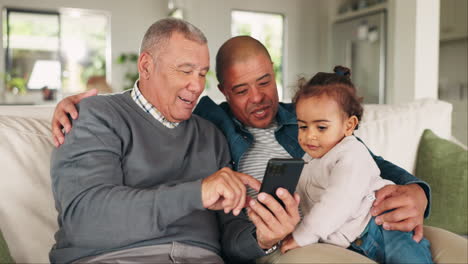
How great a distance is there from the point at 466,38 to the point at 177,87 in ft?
15.1

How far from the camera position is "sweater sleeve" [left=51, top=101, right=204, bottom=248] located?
3.40 ft

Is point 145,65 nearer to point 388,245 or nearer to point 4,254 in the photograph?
point 4,254

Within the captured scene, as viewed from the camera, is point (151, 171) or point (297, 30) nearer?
point (151, 171)

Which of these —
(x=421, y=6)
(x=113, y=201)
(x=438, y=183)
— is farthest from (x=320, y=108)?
(x=421, y=6)

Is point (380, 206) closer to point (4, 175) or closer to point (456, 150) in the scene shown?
point (456, 150)

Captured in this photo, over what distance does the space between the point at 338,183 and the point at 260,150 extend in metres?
0.54

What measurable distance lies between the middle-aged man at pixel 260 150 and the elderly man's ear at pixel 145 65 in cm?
Answer: 19

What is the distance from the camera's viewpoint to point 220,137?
1563 millimetres

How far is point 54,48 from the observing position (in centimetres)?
736

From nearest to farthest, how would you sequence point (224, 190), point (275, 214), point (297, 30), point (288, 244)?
point (224, 190) → point (275, 214) → point (288, 244) → point (297, 30)

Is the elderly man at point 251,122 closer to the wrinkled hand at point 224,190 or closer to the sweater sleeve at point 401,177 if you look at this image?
the sweater sleeve at point 401,177

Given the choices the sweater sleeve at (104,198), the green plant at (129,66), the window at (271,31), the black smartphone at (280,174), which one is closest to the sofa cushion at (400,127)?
the black smartphone at (280,174)

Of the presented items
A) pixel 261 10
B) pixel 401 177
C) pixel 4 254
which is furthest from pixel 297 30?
pixel 4 254

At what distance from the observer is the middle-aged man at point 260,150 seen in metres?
1.13
